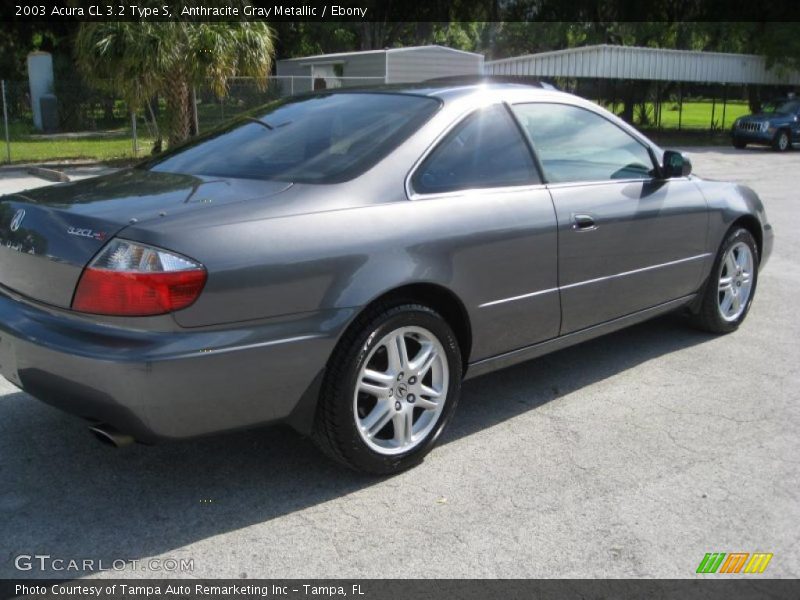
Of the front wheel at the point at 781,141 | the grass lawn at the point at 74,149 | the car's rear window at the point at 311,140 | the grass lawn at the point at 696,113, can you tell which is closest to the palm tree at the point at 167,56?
the grass lawn at the point at 74,149

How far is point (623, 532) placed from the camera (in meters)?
3.06

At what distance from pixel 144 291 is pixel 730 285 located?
159 inches

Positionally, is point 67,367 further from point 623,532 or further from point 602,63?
point 602,63

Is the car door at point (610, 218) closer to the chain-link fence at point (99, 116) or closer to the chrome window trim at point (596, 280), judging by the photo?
the chrome window trim at point (596, 280)

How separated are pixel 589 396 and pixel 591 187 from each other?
3.63ft

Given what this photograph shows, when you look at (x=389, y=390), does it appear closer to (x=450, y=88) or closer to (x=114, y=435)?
(x=114, y=435)

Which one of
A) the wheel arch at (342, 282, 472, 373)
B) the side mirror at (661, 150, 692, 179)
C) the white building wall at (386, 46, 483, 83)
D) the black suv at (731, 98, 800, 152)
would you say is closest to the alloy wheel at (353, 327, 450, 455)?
the wheel arch at (342, 282, 472, 373)

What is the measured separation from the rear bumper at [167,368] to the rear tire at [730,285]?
3091 mm

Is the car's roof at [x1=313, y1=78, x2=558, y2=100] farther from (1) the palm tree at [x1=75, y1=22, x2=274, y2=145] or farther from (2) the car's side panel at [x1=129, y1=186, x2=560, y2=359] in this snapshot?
(1) the palm tree at [x1=75, y1=22, x2=274, y2=145]

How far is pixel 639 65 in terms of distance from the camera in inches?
1174

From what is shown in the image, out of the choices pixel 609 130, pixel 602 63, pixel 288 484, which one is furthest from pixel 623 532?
pixel 602 63

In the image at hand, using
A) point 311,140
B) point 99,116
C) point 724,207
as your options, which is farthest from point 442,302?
point 99,116

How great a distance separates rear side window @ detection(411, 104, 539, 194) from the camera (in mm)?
3590

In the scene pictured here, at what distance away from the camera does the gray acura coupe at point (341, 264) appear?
2.82 m
